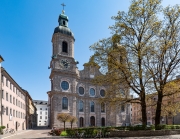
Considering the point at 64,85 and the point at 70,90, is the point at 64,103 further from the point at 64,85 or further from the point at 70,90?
the point at 64,85

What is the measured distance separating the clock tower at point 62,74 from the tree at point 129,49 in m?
30.6

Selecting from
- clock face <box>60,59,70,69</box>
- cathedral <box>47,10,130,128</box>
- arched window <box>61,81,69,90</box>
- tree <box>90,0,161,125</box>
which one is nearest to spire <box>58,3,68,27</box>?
cathedral <box>47,10,130,128</box>

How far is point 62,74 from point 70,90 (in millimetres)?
4920

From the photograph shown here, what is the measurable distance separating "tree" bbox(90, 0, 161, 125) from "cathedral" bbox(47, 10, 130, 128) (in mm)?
30880

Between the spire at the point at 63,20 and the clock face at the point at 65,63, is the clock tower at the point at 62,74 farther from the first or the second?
the spire at the point at 63,20

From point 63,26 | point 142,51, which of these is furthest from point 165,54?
point 63,26

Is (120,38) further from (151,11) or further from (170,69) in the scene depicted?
(170,69)

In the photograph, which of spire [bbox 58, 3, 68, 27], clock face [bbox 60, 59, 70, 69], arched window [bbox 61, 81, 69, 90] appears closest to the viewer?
arched window [bbox 61, 81, 69, 90]

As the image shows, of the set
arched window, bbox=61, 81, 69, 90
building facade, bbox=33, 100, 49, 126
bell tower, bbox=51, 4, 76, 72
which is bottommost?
building facade, bbox=33, 100, 49, 126

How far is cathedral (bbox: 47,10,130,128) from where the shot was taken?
1940 inches

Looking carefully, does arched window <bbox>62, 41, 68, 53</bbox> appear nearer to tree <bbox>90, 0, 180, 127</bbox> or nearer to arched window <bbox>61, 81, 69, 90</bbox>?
arched window <bbox>61, 81, 69, 90</bbox>

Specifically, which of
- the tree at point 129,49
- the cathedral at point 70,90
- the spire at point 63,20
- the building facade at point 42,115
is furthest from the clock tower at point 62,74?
the building facade at point 42,115

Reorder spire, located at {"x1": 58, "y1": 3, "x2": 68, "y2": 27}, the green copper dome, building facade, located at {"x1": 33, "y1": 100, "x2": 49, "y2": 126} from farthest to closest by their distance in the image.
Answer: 1. building facade, located at {"x1": 33, "y1": 100, "x2": 49, "y2": 126}
2. spire, located at {"x1": 58, "y1": 3, "x2": 68, "y2": 27}
3. the green copper dome

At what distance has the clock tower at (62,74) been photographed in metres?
48.6
